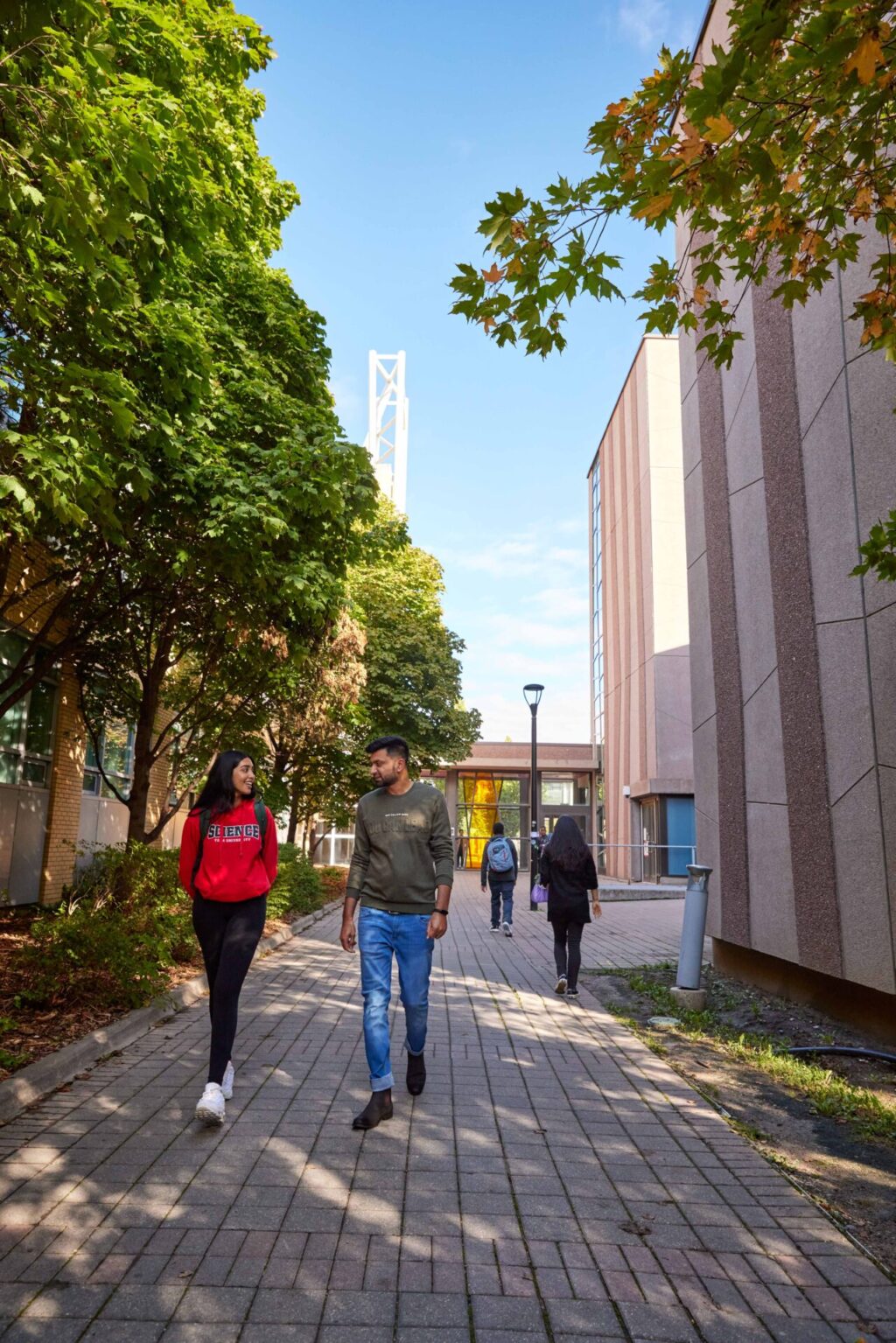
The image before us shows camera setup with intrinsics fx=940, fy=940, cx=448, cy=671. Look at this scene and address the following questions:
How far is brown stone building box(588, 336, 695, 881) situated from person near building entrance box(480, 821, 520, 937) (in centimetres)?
1371

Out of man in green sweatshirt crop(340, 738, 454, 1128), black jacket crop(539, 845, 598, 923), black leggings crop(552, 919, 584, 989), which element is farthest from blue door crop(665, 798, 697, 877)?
man in green sweatshirt crop(340, 738, 454, 1128)

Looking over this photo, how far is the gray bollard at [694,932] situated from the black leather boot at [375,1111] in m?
3.81

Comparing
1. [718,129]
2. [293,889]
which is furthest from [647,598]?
[718,129]

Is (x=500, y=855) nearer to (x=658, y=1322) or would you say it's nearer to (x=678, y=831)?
(x=658, y=1322)

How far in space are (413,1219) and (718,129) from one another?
4323 millimetres

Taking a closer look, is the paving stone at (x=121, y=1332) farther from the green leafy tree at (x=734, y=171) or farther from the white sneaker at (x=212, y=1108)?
the green leafy tree at (x=734, y=171)

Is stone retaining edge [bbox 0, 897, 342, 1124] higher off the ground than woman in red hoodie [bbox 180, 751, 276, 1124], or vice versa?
woman in red hoodie [bbox 180, 751, 276, 1124]

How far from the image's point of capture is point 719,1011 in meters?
8.27

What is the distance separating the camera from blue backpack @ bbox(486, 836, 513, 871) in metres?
15.0

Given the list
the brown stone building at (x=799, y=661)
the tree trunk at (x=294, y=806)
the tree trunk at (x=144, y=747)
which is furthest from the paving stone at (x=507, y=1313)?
the tree trunk at (x=294, y=806)

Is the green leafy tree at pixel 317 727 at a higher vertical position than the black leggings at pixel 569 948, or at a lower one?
higher

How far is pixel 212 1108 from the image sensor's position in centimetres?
466

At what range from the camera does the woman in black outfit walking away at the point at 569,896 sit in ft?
28.8

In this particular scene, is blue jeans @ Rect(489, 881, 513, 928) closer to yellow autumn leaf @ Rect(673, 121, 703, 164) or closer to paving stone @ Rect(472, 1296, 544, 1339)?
paving stone @ Rect(472, 1296, 544, 1339)
